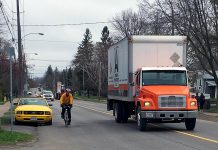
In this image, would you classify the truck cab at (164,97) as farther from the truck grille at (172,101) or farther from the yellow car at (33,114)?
the yellow car at (33,114)

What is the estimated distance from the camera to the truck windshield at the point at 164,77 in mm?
19406

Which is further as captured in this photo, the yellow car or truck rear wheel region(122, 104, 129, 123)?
truck rear wheel region(122, 104, 129, 123)

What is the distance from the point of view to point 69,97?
22.1m

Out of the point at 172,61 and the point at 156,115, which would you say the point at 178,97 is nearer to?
the point at 156,115

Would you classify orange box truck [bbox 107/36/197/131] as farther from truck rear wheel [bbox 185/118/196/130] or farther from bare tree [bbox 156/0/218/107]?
bare tree [bbox 156/0/218/107]

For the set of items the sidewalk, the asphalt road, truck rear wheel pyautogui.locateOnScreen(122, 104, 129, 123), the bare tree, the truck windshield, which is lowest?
the sidewalk

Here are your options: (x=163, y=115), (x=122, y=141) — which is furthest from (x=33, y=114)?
(x=122, y=141)

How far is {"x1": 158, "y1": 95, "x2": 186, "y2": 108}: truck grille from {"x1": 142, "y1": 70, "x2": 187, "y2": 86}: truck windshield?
1.08 metres

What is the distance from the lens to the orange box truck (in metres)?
18.4

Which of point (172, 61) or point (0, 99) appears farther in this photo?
point (0, 99)


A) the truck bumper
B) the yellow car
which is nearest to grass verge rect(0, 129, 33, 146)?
the truck bumper

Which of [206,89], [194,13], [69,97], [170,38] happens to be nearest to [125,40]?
[170,38]

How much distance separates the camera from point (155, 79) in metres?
19.5

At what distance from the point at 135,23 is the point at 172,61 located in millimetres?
55903
